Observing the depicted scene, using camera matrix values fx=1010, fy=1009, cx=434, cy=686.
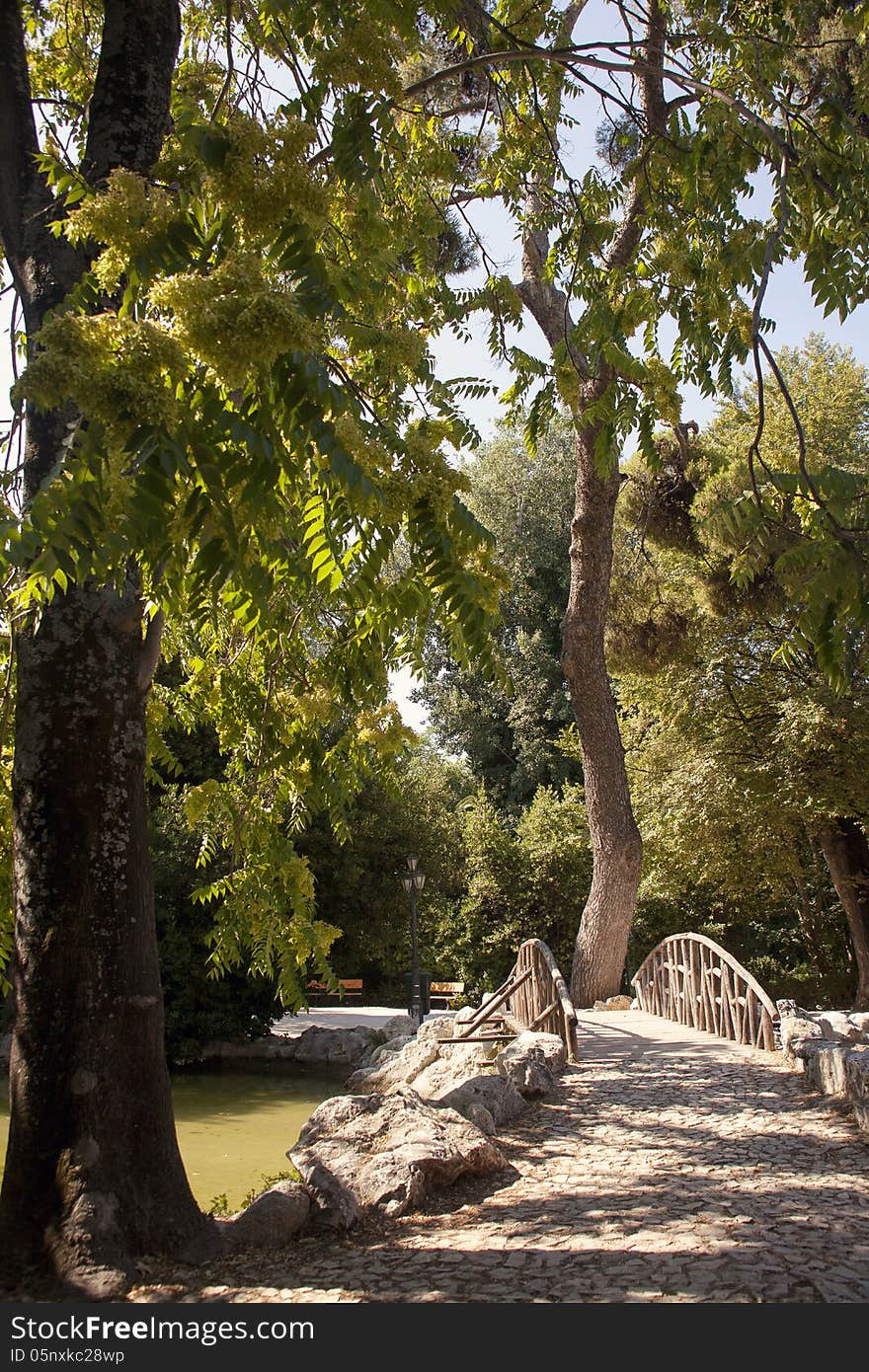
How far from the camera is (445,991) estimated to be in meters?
26.1

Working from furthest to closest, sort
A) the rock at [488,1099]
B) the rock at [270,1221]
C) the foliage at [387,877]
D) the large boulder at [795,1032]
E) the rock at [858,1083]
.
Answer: the foliage at [387,877], the large boulder at [795,1032], the rock at [488,1099], the rock at [858,1083], the rock at [270,1221]

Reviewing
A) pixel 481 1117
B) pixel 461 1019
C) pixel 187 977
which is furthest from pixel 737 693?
pixel 481 1117

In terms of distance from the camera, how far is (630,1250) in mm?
4719

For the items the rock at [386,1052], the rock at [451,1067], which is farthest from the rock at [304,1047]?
the rock at [451,1067]

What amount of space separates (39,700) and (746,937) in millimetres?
24655

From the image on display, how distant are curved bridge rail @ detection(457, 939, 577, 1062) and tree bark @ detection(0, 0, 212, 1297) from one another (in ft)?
22.0

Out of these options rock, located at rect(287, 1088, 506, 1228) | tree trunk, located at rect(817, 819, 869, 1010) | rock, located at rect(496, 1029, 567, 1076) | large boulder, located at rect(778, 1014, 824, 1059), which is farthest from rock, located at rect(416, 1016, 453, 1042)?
tree trunk, located at rect(817, 819, 869, 1010)

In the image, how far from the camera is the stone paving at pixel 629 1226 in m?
4.33

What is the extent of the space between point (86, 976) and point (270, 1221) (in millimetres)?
1690

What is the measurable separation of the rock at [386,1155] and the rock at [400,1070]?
4089mm

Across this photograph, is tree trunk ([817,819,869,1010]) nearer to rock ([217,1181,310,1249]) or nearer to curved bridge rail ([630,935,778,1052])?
curved bridge rail ([630,935,778,1052])

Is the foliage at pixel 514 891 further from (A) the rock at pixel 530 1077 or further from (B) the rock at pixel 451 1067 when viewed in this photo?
(A) the rock at pixel 530 1077

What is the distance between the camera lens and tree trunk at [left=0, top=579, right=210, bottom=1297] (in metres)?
4.68

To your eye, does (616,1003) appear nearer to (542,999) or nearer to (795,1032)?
(542,999)
